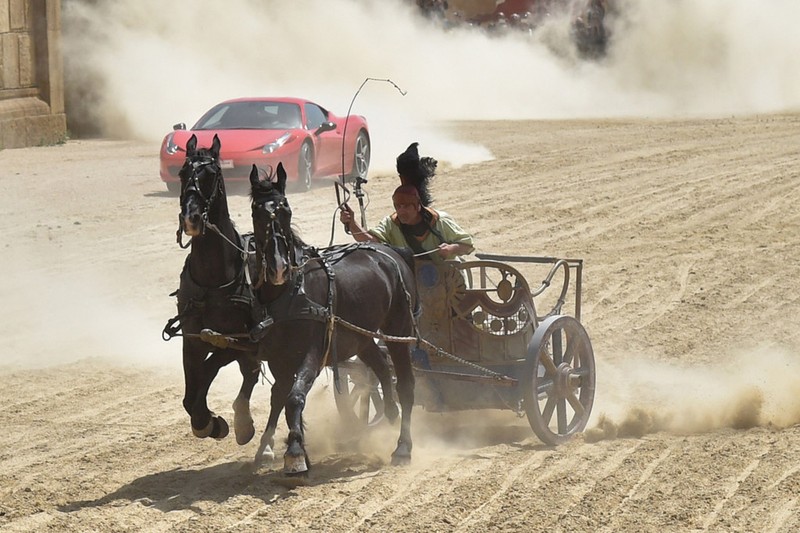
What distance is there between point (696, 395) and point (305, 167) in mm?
9680

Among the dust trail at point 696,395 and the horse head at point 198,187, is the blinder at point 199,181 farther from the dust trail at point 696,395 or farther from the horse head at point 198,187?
the dust trail at point 696,395

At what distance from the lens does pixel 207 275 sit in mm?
7547

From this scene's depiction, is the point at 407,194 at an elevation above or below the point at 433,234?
above

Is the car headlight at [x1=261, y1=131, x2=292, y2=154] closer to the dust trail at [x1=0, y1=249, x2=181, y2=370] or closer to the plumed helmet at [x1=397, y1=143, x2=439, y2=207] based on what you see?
the dust trail at [x1=0, y1=249, x2=181, y2=370]

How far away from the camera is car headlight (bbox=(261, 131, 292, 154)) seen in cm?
1867

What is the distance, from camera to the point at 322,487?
762 cm

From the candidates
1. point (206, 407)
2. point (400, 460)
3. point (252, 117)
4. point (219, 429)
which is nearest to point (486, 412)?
point (400, 460)

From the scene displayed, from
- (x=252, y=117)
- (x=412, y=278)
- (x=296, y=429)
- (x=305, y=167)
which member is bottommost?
(x=296, y=429)

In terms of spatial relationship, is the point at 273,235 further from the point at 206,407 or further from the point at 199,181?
the point at 206,407

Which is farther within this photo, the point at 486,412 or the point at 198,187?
the point at 486,412

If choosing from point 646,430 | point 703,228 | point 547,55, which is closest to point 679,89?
point 547,55

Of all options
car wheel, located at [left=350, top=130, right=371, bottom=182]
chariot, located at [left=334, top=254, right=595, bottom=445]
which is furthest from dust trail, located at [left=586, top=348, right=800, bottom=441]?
car wheel, located at [left=350, top=130, right=371, bottom=182]

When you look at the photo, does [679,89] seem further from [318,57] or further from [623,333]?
[623,333]

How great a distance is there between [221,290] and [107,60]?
897 inches
